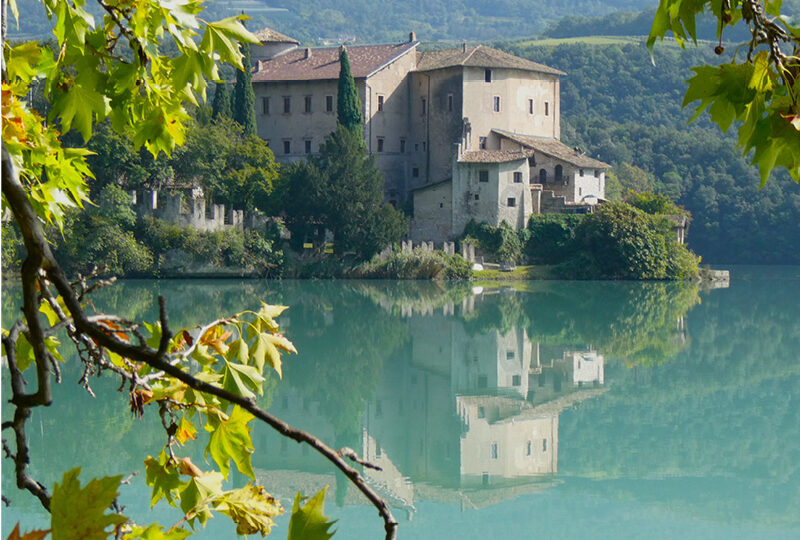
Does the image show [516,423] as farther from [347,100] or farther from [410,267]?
[347,100]

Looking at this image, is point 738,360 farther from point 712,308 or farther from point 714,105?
point 714,105

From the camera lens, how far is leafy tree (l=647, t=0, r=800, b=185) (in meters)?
1.81

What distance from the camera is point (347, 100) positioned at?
3859 cm

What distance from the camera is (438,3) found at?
631ft

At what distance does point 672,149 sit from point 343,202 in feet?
88.0

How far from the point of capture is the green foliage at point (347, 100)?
126 feet

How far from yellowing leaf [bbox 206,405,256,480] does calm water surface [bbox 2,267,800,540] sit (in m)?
5.79

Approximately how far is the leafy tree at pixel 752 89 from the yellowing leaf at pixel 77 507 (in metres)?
1.12

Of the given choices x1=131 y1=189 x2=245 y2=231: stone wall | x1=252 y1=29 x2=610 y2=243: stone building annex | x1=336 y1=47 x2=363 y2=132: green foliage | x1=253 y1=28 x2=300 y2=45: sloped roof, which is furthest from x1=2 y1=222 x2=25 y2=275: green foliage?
x1=253 y1=28 x2=300 y2=45: sloped roof

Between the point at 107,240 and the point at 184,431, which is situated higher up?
the point at 107,240

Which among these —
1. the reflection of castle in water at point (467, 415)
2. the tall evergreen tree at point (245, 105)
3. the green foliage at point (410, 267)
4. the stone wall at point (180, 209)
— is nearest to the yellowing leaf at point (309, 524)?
the reflection of castle in water at point (467, 415)

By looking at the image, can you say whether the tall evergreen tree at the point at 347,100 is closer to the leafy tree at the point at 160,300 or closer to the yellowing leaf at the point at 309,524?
the leafy tree at the point at 160,300

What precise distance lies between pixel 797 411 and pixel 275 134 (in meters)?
31.2

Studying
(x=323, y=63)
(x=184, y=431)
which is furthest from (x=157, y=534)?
(x=323, y=63)
